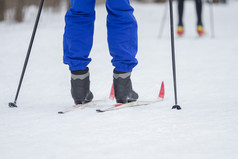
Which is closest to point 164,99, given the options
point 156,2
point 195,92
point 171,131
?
point 195,92

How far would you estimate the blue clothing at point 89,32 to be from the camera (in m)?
2.18

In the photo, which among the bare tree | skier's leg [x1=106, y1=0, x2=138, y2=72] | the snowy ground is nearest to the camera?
the snowy ground

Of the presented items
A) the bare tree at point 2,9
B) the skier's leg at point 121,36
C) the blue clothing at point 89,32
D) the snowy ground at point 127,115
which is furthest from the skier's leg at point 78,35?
the bare tree at point 2,9

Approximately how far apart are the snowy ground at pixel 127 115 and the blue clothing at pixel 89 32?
285 mm

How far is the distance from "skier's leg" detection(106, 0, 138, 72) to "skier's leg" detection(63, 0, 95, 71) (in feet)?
0.38

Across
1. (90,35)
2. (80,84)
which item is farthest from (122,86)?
(90,35)

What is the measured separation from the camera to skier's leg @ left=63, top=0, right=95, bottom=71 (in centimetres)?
219

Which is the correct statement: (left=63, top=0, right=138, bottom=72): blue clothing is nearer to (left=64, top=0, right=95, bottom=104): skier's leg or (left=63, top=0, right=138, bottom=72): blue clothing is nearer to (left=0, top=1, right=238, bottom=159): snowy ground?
(left=64, top=0, right=95, bottom=104): skier's leg

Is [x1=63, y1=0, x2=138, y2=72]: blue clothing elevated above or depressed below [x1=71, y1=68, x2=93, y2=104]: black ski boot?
above

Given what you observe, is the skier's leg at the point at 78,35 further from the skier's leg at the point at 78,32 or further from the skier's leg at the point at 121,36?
the skier's leg at the point at 121,36

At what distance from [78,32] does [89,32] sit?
65mm

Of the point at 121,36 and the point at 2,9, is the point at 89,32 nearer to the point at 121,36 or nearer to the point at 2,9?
the point at 121,36

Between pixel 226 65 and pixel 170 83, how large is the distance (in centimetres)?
109

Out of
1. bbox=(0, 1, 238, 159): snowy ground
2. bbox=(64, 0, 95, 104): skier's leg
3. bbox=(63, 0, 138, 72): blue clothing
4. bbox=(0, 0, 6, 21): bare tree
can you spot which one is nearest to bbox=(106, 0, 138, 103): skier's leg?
bbox=(63, 0, 138, 72): blue clothing
